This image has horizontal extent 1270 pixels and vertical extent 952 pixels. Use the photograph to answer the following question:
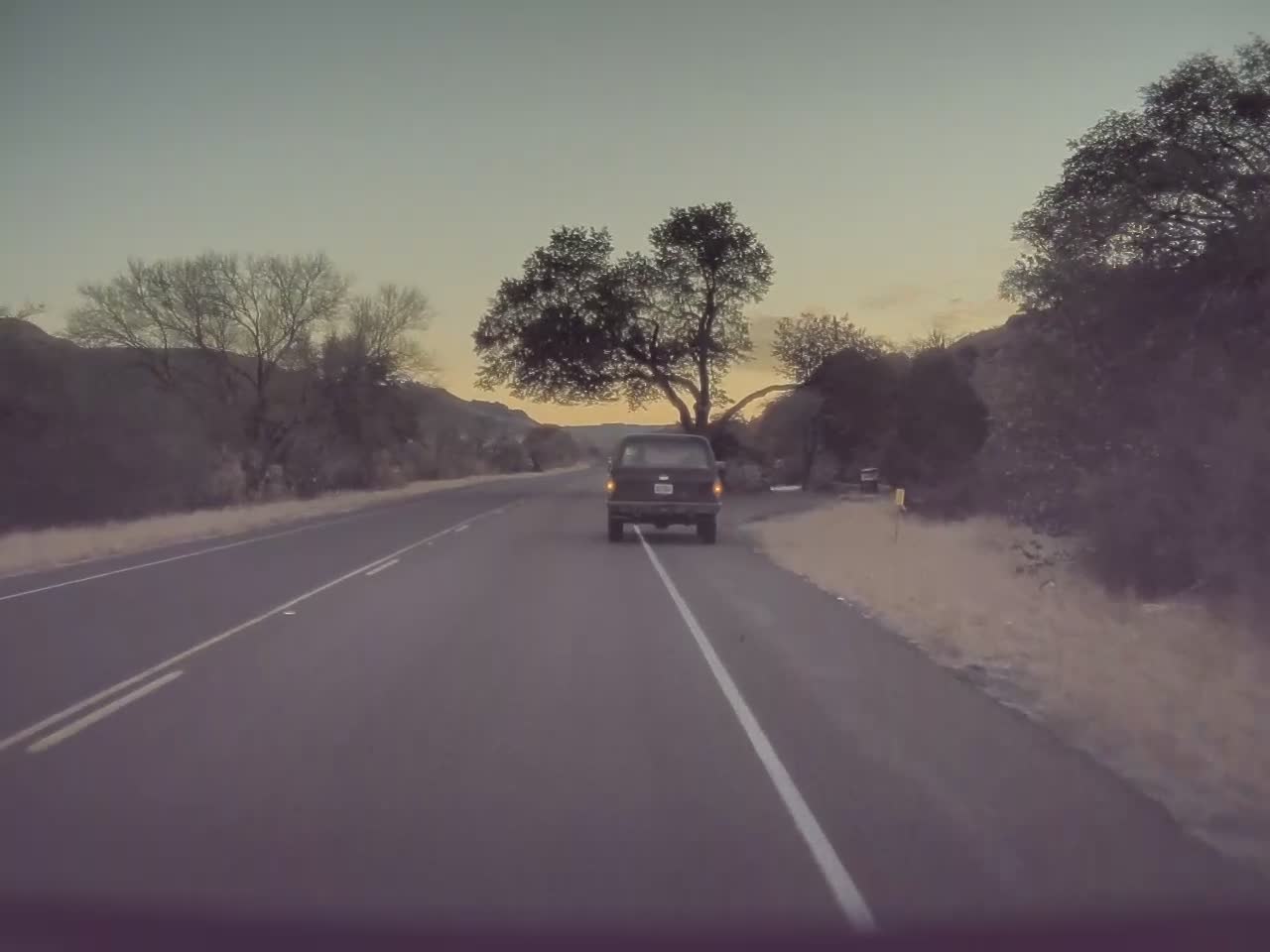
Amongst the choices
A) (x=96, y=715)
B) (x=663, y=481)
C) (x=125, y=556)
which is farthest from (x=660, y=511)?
(x=96, y=715)

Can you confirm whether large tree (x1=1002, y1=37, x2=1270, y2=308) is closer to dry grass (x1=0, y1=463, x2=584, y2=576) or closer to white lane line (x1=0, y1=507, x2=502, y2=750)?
white lane line (x1=0, y1=507, x2=502, y2=750)

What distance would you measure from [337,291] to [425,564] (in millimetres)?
30869

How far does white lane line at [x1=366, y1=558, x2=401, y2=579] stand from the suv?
5.45 metres

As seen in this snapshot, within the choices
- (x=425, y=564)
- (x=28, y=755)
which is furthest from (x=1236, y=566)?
(x=425, y=564)

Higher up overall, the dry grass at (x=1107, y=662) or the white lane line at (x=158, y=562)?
the white lane line at (x=158, y=562)

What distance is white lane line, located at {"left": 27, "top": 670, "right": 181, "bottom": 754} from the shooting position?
331 inches

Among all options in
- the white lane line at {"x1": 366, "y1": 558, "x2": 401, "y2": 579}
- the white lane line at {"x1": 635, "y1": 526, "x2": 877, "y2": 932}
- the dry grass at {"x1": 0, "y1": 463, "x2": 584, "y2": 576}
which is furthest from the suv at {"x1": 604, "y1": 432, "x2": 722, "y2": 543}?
the white lane line at {"x1": 635, "y1": 526, "x2": 877, "y2": 932}

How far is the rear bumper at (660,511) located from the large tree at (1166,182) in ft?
27.5

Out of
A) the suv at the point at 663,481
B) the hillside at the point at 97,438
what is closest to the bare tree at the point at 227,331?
the hillside at the point at 97,438

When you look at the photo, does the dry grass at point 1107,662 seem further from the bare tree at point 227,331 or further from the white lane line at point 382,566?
the bare tree at point 227,331

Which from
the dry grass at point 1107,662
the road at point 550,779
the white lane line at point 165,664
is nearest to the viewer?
the road at point 550,779

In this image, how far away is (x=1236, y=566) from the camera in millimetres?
13398

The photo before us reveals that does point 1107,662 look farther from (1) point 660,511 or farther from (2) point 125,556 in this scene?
(2) point 125,556

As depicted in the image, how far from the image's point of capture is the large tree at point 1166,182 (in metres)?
18.8
